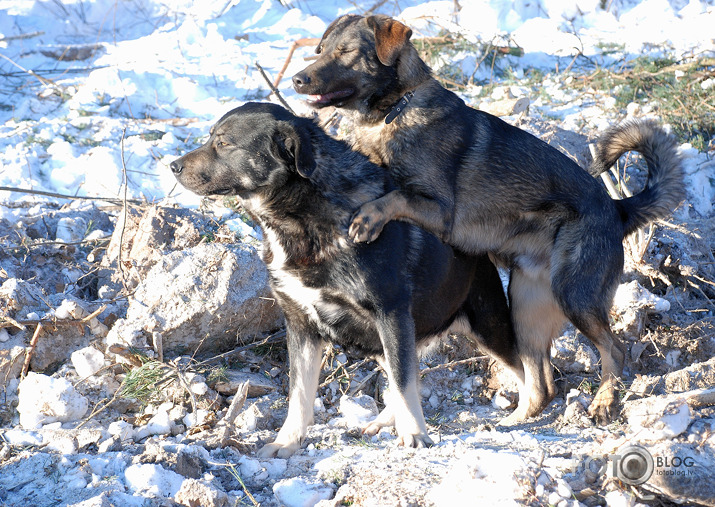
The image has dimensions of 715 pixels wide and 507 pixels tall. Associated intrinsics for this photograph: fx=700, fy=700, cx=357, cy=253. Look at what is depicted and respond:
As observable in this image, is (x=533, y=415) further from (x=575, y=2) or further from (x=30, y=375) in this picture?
(x=575, y=2)

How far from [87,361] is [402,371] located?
1.91m

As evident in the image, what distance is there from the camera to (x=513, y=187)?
13.9 ft

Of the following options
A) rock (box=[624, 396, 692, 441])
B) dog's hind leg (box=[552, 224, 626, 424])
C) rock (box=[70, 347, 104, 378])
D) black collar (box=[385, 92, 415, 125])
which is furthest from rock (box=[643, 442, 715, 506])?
rock (box=[70, 347, 104, 378])

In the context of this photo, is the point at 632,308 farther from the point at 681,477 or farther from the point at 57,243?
the point at 57,243

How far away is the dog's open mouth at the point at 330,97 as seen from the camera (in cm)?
401

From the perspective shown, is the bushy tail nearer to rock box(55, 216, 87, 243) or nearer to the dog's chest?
the dog's chest

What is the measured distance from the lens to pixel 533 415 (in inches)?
169

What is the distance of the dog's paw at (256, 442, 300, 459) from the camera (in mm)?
3463

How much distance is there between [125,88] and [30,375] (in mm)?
4838

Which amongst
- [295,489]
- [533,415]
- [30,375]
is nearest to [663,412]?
[533,415]

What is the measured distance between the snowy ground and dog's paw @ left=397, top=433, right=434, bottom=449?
0.25 ft

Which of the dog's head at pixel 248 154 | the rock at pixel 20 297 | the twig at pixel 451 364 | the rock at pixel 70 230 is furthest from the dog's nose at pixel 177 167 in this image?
the rock at pixel 70 230

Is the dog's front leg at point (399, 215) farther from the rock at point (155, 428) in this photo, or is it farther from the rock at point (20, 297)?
the rock at point (20, 297)

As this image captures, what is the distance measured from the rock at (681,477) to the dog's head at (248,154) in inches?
78.2
